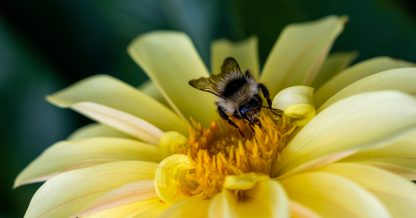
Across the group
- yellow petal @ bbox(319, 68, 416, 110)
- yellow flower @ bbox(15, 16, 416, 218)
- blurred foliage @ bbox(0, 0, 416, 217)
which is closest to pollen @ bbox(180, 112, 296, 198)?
yellow flower @ bbox(15, 16, 416, 218)

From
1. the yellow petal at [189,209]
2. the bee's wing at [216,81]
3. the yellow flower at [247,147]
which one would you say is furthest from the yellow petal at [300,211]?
the bee's wing at [216,81]

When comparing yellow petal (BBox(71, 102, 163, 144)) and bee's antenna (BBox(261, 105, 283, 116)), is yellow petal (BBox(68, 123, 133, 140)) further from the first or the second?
bee's antenna (BBox(261, 105, 283, 116))

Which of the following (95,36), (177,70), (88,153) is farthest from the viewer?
(95,36)

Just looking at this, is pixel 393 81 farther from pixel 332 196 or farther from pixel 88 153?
pixel 88 153

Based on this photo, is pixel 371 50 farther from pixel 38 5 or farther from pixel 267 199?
pixel 38 5

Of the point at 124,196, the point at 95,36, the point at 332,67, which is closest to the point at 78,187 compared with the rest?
the point at 124,196
